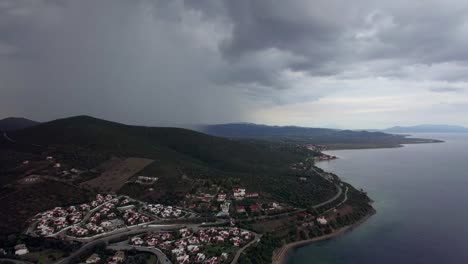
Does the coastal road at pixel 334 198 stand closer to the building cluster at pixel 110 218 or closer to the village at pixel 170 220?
the village at pixel 170 220

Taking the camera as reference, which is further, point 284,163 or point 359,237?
point 284,163

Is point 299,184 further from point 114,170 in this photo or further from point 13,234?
point 13,234

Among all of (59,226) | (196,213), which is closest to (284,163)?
(196,213)

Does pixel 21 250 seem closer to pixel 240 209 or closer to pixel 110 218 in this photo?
pixel 110 218

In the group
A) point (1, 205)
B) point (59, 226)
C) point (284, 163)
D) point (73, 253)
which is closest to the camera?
point (73, 253)

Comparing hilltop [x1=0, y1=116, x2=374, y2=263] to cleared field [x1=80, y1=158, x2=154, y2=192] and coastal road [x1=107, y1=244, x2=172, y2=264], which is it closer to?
cleared field [x1=80, y1=158, x2=154, y2=192]

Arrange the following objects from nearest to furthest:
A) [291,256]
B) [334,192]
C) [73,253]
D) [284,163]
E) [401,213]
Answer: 1. [73,253]
2. [291,256]
3. [401,213]
4. [334,192]
5. [284,163]

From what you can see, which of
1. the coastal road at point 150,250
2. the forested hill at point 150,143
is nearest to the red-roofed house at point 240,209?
the coastal road at point 150,250

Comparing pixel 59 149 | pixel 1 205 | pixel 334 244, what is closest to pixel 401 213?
pixel 334 244

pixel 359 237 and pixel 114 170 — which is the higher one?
pixel 114 170
